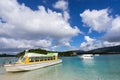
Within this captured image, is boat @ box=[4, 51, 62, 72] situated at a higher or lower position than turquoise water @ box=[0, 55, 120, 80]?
higher

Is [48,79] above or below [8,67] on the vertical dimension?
below

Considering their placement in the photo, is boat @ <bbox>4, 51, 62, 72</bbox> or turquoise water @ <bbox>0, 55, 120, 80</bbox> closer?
turquoise water @ <bbox>0, 55, 120, 80</bbox>

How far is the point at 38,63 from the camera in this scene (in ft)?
97.9

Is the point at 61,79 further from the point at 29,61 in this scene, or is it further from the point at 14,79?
the point at 29,61

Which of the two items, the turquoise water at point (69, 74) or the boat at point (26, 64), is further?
the boat at point (26, 64)

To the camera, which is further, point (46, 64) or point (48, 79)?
point (46, 64)

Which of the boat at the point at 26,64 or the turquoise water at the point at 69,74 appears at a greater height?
the boat at the point at 26,64

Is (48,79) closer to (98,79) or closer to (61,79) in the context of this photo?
(61,79)

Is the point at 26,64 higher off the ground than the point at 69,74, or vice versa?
the point at 26,64

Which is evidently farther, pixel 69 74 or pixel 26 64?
pixel 26 64

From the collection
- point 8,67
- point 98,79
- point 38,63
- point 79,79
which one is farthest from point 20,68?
point 98,79

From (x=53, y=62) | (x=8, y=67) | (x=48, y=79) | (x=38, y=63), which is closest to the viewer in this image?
(x=48, y=79)

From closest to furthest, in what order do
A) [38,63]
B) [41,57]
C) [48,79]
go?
[48,79] < [38,63] < [41,57]

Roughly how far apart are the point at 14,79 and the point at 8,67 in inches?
258
